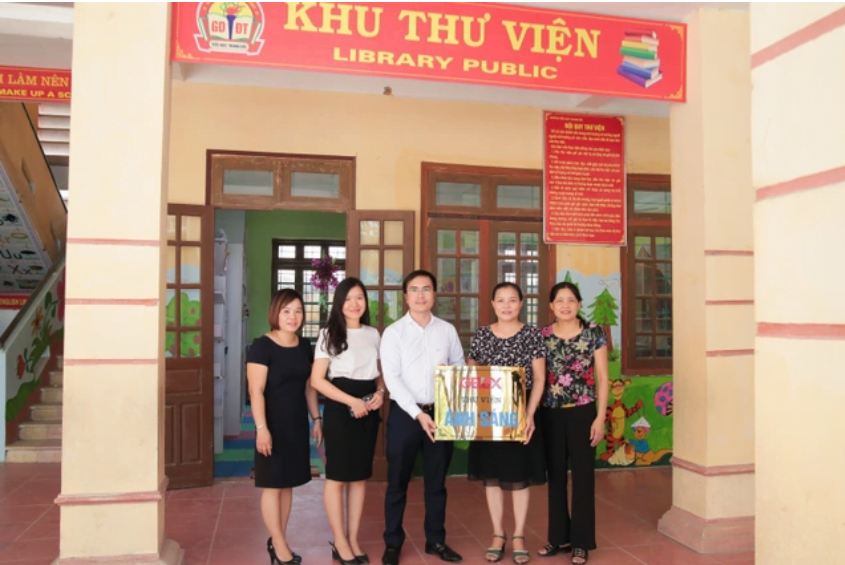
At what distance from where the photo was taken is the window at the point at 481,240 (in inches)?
214

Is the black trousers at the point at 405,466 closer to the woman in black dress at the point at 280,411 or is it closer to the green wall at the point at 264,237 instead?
the woman in black dress at the point at 280,411

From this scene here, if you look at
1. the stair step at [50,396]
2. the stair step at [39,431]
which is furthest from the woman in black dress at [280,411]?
the stair step at [50,396]

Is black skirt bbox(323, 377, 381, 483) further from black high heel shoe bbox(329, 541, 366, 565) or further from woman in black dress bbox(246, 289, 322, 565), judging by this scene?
black high heel shoe bbox(329, 541, 366, 565)

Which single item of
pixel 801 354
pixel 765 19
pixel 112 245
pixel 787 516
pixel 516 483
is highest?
pixel 765 19

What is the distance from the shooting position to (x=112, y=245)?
3.17 m

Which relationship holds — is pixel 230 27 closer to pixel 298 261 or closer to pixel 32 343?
pixel 32 343

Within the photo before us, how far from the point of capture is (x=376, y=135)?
5348 millimetres

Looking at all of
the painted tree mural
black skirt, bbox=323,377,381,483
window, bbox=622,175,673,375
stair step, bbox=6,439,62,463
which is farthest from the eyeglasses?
stair step, bbox=6,439,62,463

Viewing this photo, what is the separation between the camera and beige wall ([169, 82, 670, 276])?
5.07 meters

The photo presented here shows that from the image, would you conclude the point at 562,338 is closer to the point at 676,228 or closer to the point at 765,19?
the point at 676,228

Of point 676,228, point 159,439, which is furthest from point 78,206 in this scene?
point 676,228

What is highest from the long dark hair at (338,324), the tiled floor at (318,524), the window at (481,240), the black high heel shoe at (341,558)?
the window at (481,240)

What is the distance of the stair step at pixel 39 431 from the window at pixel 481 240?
3740 millimetres

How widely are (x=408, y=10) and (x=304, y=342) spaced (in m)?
1.82
